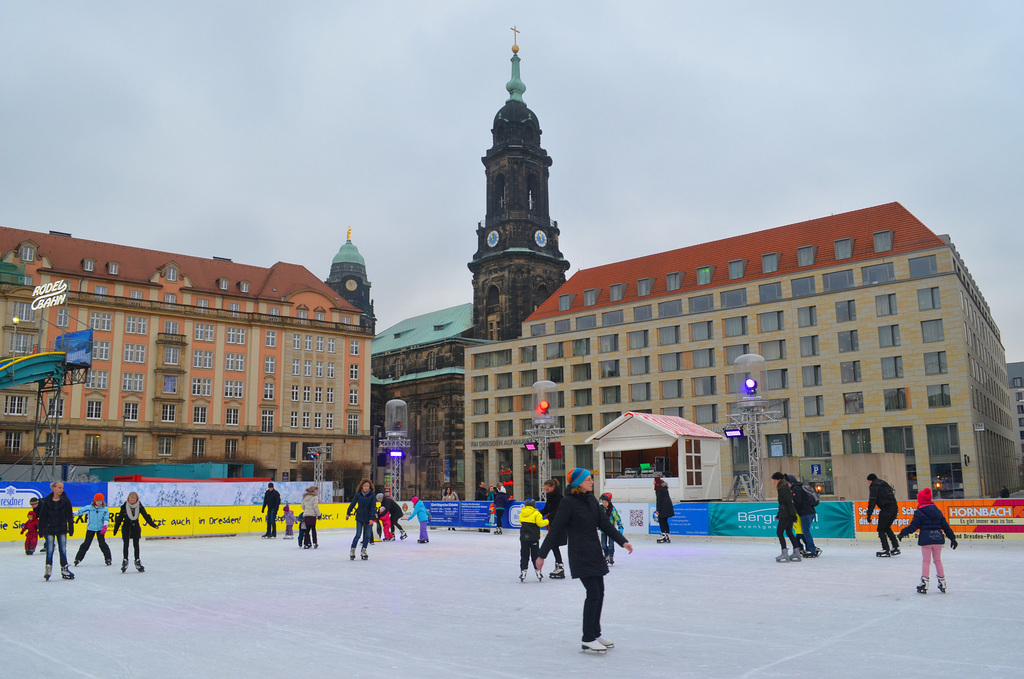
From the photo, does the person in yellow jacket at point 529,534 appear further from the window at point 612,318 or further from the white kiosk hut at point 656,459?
the window at point 612,318

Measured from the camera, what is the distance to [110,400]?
237 feet

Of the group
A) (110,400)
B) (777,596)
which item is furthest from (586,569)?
(110,400)

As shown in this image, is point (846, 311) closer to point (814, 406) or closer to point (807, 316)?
point (807, 316)

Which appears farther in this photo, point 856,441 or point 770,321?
point 770,321

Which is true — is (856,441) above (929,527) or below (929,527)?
above

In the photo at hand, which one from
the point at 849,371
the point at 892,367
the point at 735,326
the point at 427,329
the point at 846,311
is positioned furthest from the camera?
the point at 427,329

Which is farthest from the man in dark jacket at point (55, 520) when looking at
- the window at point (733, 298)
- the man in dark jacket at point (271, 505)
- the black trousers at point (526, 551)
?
the window at point (733, 298)

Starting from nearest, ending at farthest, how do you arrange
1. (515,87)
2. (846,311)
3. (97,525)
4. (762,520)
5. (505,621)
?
(505,621), (97,525), (762,520), (846,311), (515,87)

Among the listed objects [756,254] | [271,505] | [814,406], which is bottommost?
[271,505]

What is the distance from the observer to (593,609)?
8.52m

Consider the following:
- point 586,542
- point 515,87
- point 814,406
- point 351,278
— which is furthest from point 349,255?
point 586,542

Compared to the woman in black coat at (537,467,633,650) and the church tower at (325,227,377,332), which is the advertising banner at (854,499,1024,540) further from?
the church tower at (325,227,377,332)

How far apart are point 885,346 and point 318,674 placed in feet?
201

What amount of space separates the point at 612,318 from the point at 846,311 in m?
22.1
